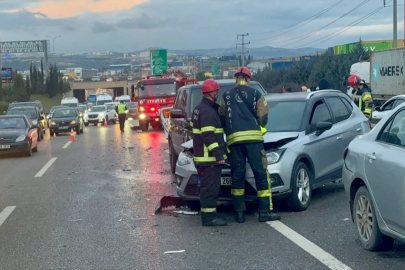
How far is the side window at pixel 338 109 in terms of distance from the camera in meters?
10.3

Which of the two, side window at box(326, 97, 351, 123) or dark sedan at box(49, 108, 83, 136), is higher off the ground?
side window at box(326, 97, 351, 123)

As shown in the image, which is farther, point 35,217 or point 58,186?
point 58,186

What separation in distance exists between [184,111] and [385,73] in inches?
737

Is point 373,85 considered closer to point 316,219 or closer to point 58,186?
point 58,186

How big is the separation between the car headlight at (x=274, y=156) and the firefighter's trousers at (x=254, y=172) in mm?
393

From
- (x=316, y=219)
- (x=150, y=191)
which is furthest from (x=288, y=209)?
(x=150, y=191)

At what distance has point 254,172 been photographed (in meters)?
8.14

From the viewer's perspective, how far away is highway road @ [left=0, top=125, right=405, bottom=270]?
6473 mm

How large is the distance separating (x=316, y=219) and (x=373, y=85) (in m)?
23.4

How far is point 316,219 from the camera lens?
8305mm

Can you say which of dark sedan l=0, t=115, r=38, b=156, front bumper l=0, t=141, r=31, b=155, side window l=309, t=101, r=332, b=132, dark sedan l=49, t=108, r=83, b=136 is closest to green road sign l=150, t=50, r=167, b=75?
dark sedan l=49, t=108, r=83, b=136

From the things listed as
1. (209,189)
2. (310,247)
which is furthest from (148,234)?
(310,247)

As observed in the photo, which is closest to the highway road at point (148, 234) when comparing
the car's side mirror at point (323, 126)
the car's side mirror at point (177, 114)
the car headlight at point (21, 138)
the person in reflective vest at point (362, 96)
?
the car's side mirror at point (323, 126)

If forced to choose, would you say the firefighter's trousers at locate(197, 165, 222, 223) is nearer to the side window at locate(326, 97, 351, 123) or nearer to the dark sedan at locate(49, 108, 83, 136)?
the side window at locate(326, 97, 351, 123)
